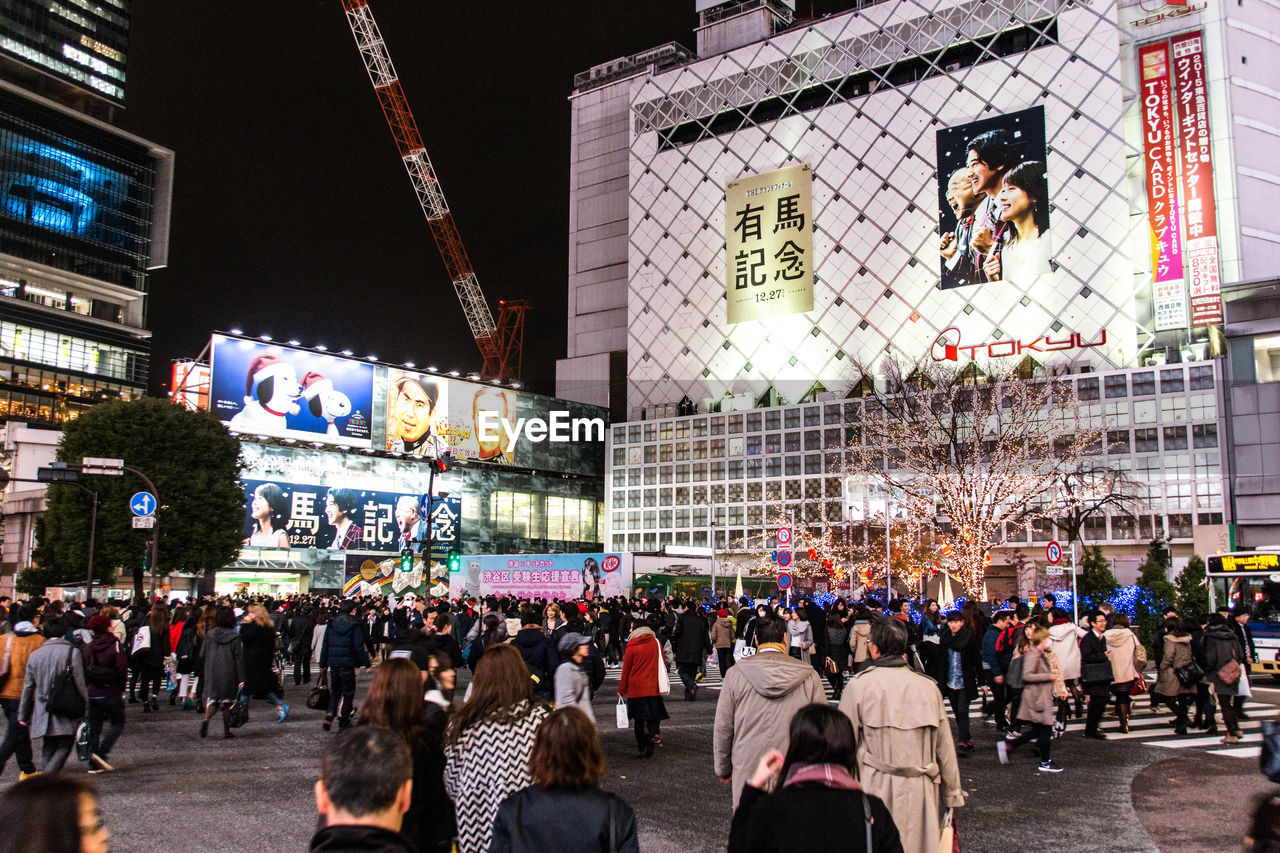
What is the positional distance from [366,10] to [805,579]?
6713 centimetres

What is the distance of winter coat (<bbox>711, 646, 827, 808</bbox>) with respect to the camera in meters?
5.82

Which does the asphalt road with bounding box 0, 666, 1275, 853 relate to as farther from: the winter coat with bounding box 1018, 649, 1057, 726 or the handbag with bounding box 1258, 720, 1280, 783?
the handbag with bounding box 1258, 720, 1280, 783

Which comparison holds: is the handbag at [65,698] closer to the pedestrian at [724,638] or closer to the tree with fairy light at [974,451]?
the pedestrian at [724,638]

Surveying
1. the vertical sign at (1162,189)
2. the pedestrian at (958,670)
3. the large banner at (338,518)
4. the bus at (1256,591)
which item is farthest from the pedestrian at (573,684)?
the vertical sign at (1162,189)

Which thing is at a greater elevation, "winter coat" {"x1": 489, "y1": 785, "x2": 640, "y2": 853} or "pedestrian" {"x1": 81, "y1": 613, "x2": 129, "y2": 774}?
"winter coat" {"x1": 489, "y1": 785, "x2": 640, "y2": 853}

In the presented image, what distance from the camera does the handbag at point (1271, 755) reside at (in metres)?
3.90

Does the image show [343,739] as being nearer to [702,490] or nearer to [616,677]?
[616,677]

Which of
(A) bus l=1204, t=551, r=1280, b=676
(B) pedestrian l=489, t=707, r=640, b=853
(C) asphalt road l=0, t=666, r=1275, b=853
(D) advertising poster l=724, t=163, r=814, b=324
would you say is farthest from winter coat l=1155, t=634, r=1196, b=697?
(D) advertising poster l=724, t=163, r=814, b=324

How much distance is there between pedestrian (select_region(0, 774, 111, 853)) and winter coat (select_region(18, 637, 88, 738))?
831 cm

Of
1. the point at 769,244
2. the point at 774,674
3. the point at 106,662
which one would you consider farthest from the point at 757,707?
the point at 769,244

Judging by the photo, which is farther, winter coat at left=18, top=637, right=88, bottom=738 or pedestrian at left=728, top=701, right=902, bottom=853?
winter coat at left=18, top=637, right=88, bottom=738

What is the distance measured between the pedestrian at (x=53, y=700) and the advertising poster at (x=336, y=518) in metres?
46.6

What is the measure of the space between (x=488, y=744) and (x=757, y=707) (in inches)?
74.7

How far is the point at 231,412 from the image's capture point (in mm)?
58156
